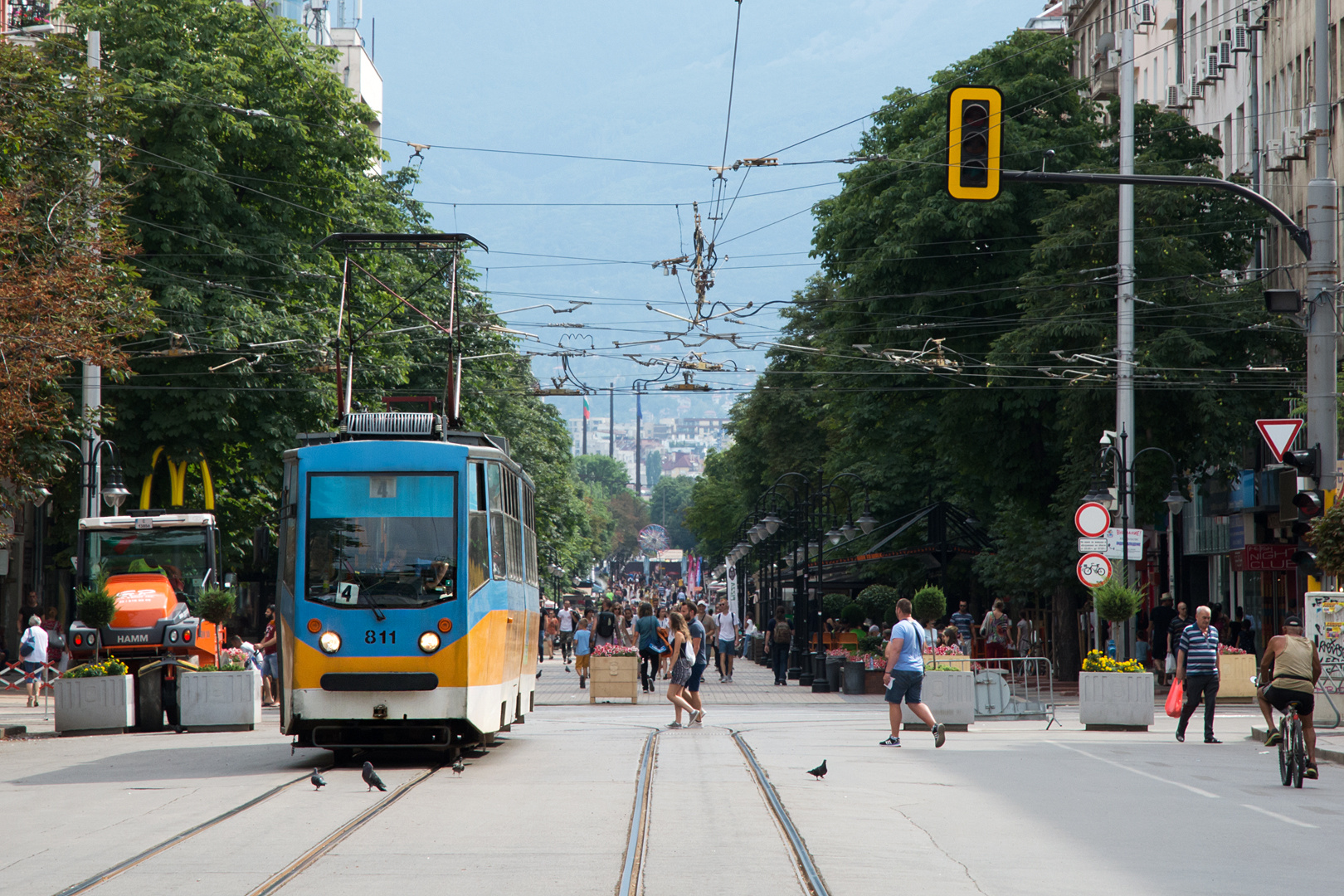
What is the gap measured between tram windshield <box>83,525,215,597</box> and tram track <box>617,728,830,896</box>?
14.6 m

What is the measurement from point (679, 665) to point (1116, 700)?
5932 mm

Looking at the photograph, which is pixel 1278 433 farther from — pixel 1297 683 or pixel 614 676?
pixel 614 676

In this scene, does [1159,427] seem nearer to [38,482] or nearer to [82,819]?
[38,482]

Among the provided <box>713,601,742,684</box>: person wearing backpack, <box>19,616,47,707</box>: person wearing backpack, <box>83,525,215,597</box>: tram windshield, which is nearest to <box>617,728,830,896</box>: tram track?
<box>83,525,215,597</box>: tram windshield

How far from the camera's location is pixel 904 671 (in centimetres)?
1988

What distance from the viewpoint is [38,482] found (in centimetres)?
2350

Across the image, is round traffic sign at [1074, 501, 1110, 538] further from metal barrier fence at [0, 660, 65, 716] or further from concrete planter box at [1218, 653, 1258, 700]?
metal barrier fence at [0, 660, 65, 716]

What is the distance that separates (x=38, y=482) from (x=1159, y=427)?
2253cm

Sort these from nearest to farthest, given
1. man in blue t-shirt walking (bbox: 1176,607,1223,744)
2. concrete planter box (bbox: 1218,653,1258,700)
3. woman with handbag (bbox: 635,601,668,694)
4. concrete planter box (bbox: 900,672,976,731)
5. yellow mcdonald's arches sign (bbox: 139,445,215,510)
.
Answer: man in blue t-shirt walking (bbox: 1176,607,1223,744)
concrete planter box (bbox: 900,672,976,731)
concrete planter box (bbox: 1218,653,1258,700)
woman with handbag (bbox: 635,601,668,694)
yellow mcdonald's arches sign (bbox: 139,445,215,510)

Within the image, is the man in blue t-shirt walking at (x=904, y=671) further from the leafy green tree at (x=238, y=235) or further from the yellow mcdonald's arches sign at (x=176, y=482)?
the yellow mcdonald's arches sign at (x=176, y=482)

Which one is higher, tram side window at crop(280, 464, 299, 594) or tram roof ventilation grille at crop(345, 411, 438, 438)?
tram roof ventilation grille at crop(345, 411, 438, 438)

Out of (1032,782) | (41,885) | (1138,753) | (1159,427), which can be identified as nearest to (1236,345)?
(1159,427)

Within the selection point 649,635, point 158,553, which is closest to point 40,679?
point 158,553

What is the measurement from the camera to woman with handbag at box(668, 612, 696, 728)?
22125 mm
